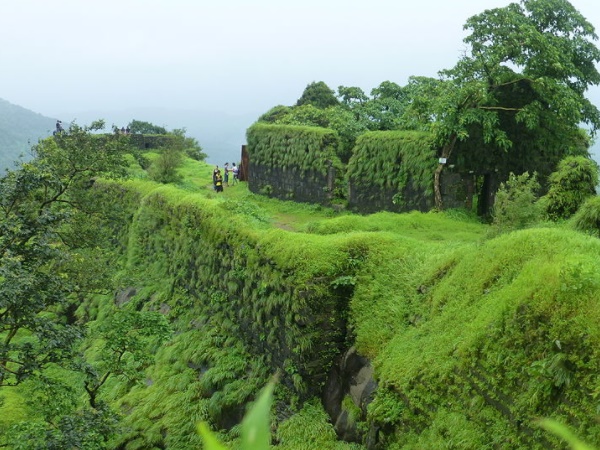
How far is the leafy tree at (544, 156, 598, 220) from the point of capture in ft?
40.5

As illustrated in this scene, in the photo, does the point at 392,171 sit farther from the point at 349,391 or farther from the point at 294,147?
the point at 349,391

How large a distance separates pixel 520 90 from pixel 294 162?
32.3ft

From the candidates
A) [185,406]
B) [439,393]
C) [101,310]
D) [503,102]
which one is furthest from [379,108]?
[439,393]

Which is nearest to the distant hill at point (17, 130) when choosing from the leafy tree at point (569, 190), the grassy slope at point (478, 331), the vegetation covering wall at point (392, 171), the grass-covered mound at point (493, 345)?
the vegetation covering wall at point (392, 171)

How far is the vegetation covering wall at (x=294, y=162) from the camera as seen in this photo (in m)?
23.1

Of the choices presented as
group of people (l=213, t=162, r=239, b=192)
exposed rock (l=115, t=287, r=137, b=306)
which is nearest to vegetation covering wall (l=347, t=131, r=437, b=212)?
exposed rock (l=115, t=287, r=137, b=306)

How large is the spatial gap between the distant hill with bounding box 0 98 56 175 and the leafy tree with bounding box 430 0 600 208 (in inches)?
3612

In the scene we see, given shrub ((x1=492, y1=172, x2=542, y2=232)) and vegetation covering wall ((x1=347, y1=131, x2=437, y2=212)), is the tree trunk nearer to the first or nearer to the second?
vegetation covering wall ((x1=347, y1=131, x2=437, y2=212))

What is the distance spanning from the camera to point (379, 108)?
25.4m

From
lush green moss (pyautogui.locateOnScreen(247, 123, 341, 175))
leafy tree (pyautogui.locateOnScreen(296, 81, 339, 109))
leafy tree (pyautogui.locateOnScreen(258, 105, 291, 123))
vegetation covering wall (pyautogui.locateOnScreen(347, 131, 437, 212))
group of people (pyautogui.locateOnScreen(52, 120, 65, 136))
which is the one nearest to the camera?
vegetation covering wall (pyautogui.locateOnScreen(347, 131, 437, 212))

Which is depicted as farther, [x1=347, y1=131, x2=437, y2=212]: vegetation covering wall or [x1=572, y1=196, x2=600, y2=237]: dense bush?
[x1=347, y1=131, x2=437, y2=212]: vegetation covering wall

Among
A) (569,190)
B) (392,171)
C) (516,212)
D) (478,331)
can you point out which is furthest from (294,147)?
(478,331)

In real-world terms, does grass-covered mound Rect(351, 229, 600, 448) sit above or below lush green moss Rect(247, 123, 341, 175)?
below

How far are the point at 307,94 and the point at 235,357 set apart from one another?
2655 centimetres
